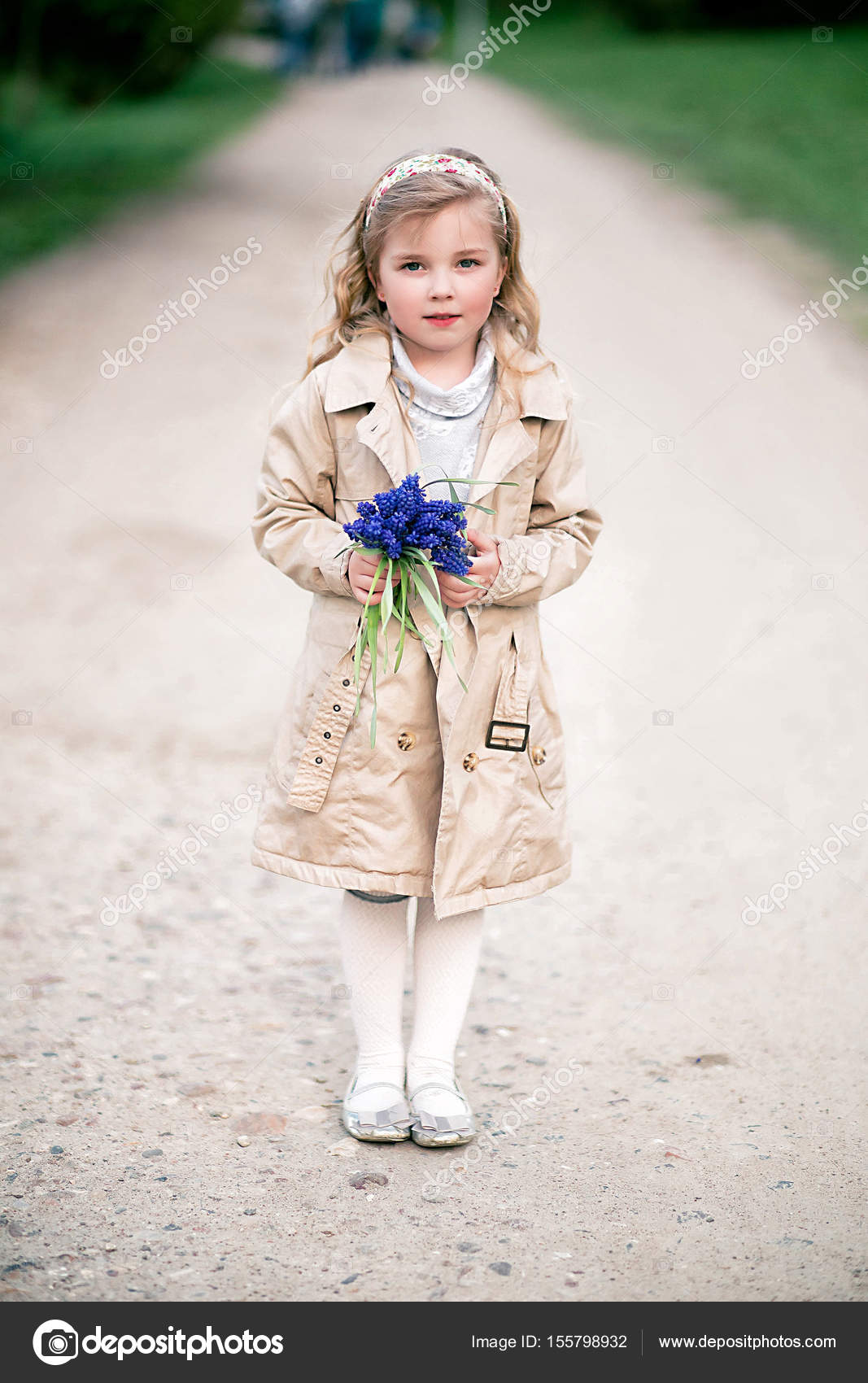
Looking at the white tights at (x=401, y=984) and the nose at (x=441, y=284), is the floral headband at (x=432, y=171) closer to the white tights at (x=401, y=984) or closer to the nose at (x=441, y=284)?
the nose at (x=441, y=284)

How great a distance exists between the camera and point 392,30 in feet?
70.8

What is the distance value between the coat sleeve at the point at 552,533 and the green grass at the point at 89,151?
860 cm

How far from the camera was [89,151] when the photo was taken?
14688 millimetres

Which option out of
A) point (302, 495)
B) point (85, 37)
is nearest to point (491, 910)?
point (302, 495)

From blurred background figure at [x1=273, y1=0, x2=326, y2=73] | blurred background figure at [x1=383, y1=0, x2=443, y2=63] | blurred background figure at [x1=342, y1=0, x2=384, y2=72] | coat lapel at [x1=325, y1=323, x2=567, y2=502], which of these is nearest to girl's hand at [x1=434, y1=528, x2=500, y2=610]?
coat lapel at [x1=325, y1=323, x2=567, y2=502]

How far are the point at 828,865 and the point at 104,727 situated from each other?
7.94 feet

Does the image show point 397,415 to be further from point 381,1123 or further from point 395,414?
point 381,1123

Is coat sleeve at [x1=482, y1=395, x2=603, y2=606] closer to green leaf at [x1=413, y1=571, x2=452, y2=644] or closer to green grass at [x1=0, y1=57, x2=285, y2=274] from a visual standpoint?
green leaf at [x1=413, y1=571, x2=452, y2=644]

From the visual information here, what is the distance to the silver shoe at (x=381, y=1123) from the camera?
2711 millimetres

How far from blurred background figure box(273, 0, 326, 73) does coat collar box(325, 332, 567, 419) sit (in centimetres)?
2093

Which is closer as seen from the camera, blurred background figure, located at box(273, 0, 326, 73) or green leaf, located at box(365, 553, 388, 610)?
green leaf, located at box(365, 553, 388, 610)

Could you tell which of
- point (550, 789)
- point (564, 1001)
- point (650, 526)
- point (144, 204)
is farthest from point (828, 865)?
point (144, 204)

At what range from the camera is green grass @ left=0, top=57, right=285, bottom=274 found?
455 inches
